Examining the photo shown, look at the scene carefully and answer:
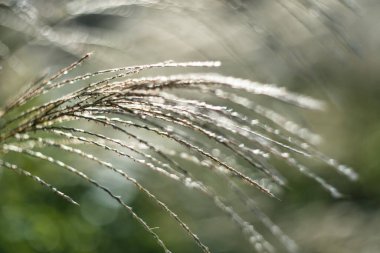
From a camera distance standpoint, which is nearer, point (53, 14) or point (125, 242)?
point (53, 14)

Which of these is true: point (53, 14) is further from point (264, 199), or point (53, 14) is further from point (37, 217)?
point (264, 199)

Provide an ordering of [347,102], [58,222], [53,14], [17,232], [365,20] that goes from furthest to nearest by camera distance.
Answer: [347,102]
[365,20]
[58,222]
[17,232]
[53,14]

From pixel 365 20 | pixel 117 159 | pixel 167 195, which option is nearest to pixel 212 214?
pixel 167 195

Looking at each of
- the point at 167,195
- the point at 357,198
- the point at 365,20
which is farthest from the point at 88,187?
the point at 365,20

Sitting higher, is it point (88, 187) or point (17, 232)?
point (88, 187)

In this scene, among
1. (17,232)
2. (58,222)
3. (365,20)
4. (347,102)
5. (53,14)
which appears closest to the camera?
(53,14)

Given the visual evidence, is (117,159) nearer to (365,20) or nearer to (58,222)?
(58,222)

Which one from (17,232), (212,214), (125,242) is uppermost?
(212,214)
